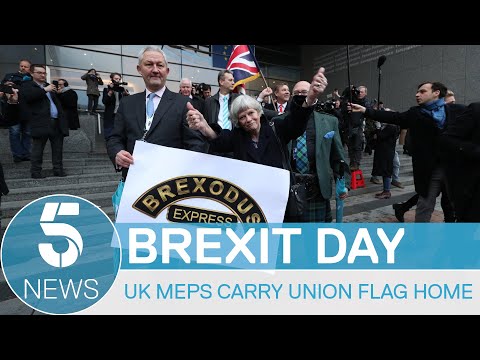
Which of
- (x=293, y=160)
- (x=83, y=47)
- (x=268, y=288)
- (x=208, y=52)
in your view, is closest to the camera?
(x=268, y=288)

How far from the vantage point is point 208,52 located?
1655cm

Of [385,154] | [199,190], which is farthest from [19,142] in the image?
[385,154]

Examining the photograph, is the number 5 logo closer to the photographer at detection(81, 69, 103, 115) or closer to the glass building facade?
the photographer at detection(81, 69, 103, 115)

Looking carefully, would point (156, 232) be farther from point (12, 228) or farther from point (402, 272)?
point (12, 228)

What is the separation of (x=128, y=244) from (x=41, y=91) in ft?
13.7

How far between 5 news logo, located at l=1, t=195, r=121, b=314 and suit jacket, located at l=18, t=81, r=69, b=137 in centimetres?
201

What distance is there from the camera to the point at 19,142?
5.75 meters

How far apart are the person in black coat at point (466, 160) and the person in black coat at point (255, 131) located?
1.34 metres

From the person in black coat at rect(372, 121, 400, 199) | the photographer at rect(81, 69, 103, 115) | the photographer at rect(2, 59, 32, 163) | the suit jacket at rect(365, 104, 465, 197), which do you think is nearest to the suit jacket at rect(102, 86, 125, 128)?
the photographer at rect(2, 59, 32, 163)

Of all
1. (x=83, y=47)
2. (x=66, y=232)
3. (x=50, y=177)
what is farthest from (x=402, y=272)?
(x=83, y=47)

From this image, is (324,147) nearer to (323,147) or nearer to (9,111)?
(323,147)

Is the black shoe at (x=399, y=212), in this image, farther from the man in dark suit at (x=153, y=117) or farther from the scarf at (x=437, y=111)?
the man in dark suit at (x=153, y=117)

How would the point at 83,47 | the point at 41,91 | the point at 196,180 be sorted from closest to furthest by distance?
the point at 196,180
the point at 41,91
the point at 83,47

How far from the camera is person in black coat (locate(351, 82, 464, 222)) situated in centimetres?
309
